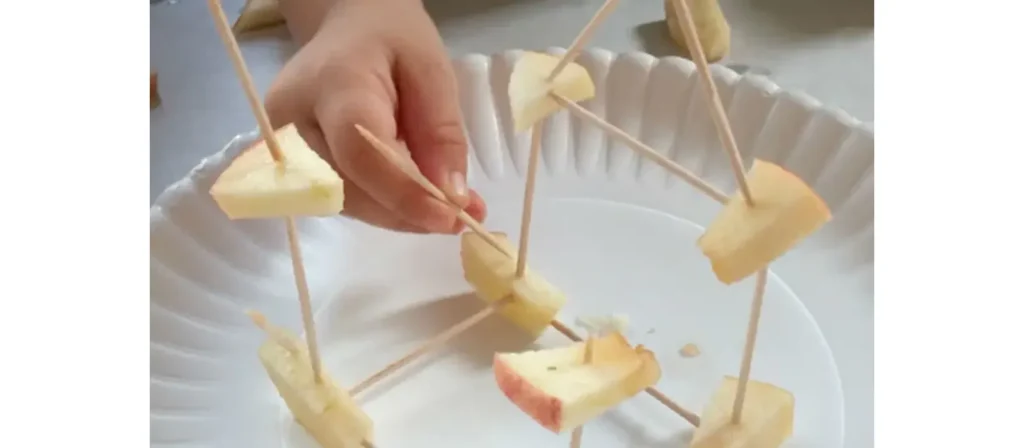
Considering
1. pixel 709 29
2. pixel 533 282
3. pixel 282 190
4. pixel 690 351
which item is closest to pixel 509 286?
pixel 533 282

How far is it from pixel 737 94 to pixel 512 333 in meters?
0.28

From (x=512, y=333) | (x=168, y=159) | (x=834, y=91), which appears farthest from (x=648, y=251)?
(x=168, y=159)

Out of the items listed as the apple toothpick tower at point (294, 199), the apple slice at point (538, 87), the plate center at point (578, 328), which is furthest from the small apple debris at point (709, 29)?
the apple toothpick tower at point (294, 199)

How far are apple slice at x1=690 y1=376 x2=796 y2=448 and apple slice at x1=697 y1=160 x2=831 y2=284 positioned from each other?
13 centimetres

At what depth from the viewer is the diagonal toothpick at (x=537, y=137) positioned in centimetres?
37

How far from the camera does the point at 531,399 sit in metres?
0.38

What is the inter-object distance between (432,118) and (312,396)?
0.22 meters

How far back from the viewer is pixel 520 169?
2.32 feet

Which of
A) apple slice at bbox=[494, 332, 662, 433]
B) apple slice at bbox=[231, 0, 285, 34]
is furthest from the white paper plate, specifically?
apple slice at bbox=[231, 0, 285, 34]

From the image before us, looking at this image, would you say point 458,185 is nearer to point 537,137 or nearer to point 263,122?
point 537,137

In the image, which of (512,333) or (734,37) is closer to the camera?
(512,333)

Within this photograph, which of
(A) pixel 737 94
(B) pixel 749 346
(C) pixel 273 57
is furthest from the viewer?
(C) pixel 273 57

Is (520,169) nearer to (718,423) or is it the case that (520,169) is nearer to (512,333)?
(512,333)

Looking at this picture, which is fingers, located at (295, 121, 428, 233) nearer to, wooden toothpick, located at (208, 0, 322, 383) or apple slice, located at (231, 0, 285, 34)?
wooden toothpick, located at (208, 0, 322, 383)
